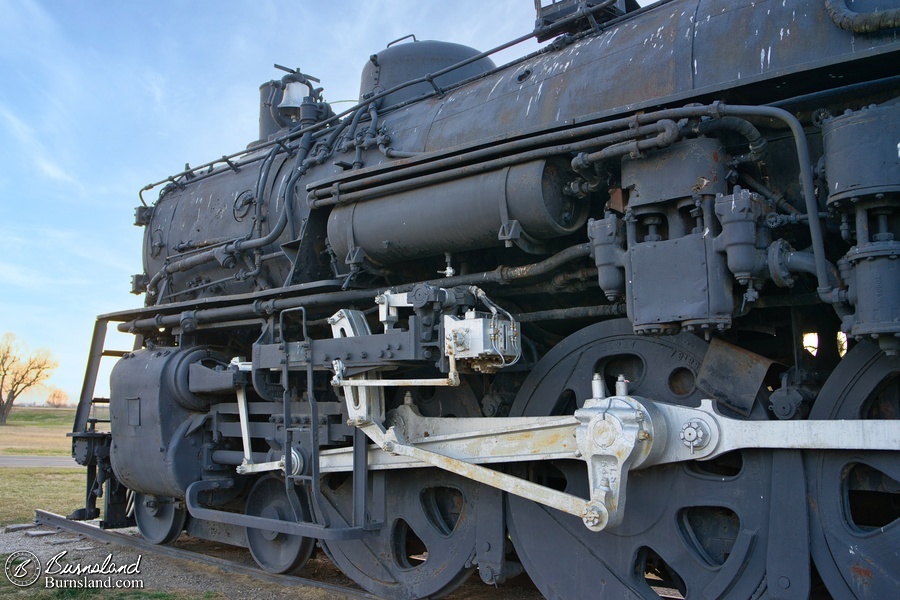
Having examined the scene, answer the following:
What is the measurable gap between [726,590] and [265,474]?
413cm

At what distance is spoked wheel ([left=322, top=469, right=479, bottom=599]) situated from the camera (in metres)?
5.53

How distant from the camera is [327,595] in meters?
6.10

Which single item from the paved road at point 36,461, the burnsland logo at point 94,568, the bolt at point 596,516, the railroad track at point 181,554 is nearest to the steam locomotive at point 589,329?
the bolt at point 596,516

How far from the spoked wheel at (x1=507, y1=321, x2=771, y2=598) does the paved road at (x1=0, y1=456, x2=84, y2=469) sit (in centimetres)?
1431

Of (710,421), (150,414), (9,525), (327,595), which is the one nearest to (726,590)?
(710,421)

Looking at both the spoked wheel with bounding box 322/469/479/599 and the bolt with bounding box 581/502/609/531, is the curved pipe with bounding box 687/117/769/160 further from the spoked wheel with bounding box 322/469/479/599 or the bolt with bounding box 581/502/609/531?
the spoked wheel with bounding box 322/469/479/599

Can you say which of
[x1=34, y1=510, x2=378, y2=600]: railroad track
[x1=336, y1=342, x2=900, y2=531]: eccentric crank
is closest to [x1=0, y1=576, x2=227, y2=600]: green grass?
[x1=34, y1=510, x2=378, y2=600]: railroad track

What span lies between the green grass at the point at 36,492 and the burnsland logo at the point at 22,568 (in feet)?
7.47

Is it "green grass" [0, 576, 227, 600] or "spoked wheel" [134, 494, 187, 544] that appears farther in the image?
"spoked wheel" [134, 494, 187, 544]

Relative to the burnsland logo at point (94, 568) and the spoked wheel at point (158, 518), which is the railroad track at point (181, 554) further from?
the burnsland logo at point (94, 568)

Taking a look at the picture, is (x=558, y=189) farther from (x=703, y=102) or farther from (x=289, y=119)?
(x=289, y=119)

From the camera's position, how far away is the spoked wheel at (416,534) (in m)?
5.53

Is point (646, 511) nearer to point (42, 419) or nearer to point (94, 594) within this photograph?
point (94, 594)

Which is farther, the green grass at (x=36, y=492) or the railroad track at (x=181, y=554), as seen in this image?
the green grass at (x=36, y=492)
